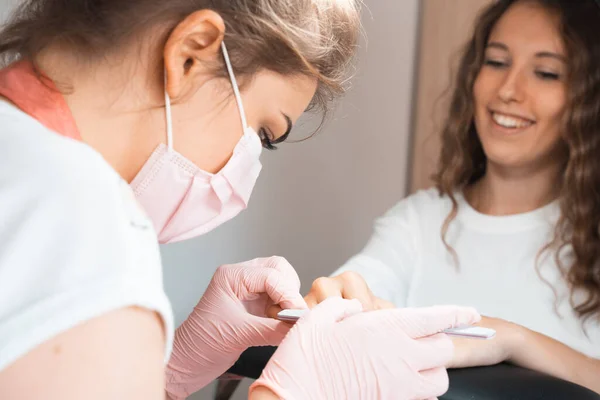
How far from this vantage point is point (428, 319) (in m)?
0.89

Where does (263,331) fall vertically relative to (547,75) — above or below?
below

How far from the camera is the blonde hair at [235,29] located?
640 millimetres

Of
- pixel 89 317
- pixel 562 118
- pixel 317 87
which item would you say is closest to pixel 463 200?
pixel 562 118

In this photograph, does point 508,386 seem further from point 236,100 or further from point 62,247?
point 62,247

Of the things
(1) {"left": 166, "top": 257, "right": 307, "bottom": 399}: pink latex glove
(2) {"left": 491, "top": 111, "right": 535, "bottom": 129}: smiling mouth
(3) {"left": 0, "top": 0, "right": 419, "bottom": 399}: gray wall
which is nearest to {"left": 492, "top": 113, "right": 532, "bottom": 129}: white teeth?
(2) {"left": 491, "top": 111, "right": 535, "bottom": 129}: smiling mouth

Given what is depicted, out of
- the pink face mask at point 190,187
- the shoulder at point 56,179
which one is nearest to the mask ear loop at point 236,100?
the pink face mask at point 190,187

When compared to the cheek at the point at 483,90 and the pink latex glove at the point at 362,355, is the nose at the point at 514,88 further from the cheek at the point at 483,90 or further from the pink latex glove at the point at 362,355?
the pink latex glove at the point at 362,355

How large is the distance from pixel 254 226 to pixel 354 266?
1.84 ft

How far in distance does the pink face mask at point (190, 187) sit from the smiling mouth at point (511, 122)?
0.94 m

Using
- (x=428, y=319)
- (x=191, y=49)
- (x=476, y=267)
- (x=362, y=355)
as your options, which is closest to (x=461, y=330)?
(x=428, y=319)

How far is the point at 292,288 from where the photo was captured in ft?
3.35

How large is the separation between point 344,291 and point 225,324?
15.8 inches

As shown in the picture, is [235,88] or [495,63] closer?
[235,88]

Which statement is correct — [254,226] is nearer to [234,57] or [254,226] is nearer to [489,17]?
[489,17]
